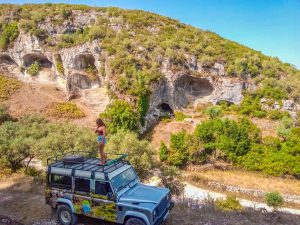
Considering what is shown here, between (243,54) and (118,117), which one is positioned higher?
(243,54)

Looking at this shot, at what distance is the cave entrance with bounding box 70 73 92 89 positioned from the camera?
4569 cm

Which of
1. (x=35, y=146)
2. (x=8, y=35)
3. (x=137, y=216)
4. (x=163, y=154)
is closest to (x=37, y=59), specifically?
(x=8, y=35)

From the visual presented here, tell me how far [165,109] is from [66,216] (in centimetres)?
3575

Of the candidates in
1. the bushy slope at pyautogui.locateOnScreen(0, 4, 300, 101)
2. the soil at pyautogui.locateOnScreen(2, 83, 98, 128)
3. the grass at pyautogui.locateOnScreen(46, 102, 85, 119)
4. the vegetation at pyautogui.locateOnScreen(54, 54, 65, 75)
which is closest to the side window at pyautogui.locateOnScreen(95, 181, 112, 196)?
the soil at pyautogui.locateOnScreen(2, 83, 98, 128)

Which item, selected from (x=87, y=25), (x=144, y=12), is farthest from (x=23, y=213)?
(x=144, y=12)

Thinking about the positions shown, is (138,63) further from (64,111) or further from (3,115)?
(3,115)

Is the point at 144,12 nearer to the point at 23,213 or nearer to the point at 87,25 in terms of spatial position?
the point at 87,25

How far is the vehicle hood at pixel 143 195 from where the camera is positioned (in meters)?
9.53

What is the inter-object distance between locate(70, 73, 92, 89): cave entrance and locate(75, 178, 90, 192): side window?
37.3m

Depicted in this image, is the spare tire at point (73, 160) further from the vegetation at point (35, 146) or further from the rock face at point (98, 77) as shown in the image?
the rock face at point (98, 77)

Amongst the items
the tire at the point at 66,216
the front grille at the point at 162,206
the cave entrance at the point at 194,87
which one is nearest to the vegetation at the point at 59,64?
the cave entrance at the point at 194,87

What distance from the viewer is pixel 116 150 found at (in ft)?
74.5

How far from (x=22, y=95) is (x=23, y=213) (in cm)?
3541

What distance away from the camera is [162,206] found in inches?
389
